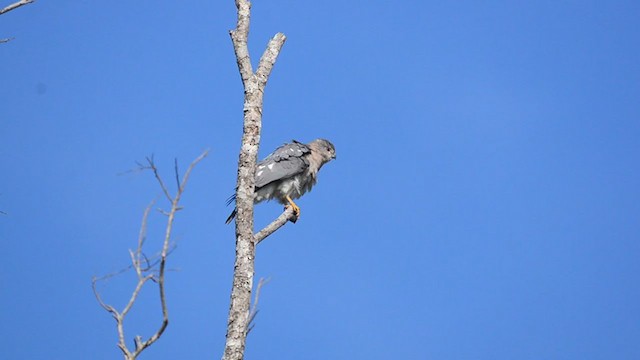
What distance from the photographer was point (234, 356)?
5598 millimetres

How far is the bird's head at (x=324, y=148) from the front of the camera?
11.6 meters

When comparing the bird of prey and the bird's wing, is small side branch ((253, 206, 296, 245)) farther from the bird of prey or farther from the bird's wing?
the bird's wing

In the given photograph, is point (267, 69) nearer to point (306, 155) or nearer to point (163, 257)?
point (163, 257)

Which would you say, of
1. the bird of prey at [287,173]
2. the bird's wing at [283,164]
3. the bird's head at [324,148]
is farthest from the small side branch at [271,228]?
the bird's head at [324,148]

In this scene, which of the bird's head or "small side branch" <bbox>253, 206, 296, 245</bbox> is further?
the bird's head

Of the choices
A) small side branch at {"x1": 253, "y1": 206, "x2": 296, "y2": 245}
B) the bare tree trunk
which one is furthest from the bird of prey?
the bare tree trunk

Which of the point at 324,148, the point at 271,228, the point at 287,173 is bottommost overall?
the point at 271,228

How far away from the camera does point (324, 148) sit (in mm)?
11727

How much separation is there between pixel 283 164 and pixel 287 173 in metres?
0.17

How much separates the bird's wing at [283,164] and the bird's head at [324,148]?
1.26 feet

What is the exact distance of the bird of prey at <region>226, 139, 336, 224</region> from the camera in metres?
A: 10.3

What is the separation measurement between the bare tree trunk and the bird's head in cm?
436

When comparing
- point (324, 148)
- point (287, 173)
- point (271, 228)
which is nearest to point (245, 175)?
point (271, 228)

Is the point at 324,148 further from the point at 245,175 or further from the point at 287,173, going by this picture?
the point at 245,175
